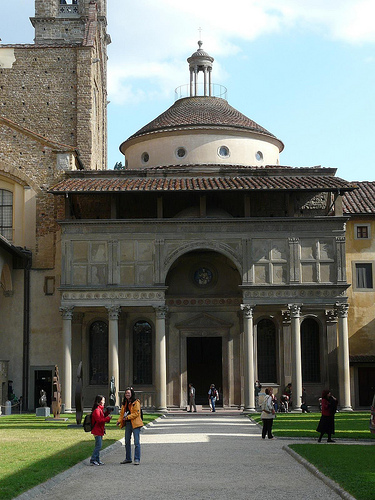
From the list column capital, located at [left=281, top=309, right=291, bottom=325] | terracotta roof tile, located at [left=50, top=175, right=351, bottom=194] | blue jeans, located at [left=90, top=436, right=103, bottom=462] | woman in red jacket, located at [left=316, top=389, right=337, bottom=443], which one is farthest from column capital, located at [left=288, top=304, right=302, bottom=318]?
blue jeans, located at [left=90, top=436, right=103, bottom=462]

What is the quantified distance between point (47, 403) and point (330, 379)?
14535 mm

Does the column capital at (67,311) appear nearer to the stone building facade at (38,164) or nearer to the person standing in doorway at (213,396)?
the stone building facade at (38,164)

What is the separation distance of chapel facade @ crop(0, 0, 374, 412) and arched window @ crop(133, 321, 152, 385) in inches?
2.4

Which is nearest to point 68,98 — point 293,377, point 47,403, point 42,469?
point 47,403

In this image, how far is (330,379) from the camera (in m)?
41.1

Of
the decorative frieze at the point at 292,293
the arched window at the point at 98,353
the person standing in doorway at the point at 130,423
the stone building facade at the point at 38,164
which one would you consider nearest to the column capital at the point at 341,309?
the decorative frieze at the point at 292,293

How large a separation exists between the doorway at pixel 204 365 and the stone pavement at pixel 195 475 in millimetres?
18502

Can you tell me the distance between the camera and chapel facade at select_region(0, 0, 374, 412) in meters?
39.0

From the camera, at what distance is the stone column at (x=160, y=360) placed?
38656mm

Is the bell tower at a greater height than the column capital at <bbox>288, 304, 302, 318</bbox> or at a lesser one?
greater

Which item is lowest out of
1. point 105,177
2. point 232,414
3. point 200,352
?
point 232,414

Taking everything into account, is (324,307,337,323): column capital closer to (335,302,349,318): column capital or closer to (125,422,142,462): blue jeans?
(335,302,349,318): column capital

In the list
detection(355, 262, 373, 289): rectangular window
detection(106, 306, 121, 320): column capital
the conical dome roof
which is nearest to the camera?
detection(106, 306, 121, 320): column capital

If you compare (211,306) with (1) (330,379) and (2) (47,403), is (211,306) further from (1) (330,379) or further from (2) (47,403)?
(2) (47,403)
